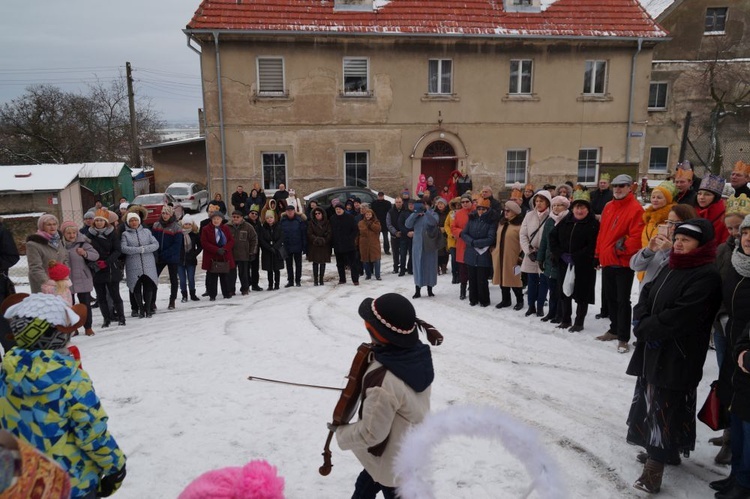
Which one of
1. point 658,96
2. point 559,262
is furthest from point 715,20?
point 559,262

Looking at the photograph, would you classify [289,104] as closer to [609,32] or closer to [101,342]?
[609,32]

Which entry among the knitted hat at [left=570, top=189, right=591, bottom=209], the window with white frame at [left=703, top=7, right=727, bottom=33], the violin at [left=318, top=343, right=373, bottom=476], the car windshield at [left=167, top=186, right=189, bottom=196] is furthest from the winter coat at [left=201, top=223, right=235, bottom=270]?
the window with white frame at [left=703, top=7, right=727, bottom=33]

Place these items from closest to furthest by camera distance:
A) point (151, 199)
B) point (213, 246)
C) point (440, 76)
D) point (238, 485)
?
point (238, 485) → point (213, 246) → point (440, 76) → point (151, 199)

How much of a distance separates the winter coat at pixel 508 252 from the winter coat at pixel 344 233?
3.57 m

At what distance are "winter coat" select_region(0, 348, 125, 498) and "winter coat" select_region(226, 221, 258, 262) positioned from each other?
8.19 metres

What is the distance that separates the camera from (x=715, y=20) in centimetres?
2775

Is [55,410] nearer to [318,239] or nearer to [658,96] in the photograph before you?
[318,239]

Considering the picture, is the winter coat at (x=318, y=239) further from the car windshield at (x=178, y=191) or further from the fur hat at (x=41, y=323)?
the car windshield at (x=178, y=191)

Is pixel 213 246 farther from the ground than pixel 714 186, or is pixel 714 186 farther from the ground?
pixel 714 186

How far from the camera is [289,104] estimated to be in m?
20.0

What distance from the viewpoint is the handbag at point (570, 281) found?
7.54 meters

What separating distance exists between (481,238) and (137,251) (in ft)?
19.0

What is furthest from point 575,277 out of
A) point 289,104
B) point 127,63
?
point 127,63

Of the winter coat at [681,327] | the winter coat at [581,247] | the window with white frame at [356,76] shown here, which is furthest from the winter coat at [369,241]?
the window with white frame at [356,76]
